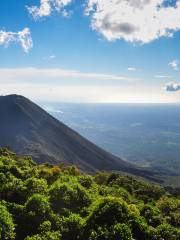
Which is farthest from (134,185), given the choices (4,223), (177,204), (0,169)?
(4,223)

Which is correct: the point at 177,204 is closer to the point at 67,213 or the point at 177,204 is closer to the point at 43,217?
the point at 67,213

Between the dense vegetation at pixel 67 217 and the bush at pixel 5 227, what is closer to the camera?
the bush at pixel 5 227

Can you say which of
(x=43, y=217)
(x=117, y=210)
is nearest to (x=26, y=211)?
(x=43, y=217)

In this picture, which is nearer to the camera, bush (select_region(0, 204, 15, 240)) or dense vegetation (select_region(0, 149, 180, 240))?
bush (select_region(0, 204, 15, 240))

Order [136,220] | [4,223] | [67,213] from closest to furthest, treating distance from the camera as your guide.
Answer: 1. [4,223]
2. [136,220]
3. [67,213]

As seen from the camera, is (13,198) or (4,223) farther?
(13,198)

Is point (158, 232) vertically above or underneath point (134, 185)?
above

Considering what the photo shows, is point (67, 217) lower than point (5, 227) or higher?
lower

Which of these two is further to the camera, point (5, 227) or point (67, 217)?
point (67, 217)

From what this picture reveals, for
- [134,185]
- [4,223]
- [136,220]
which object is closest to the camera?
[4,223]
